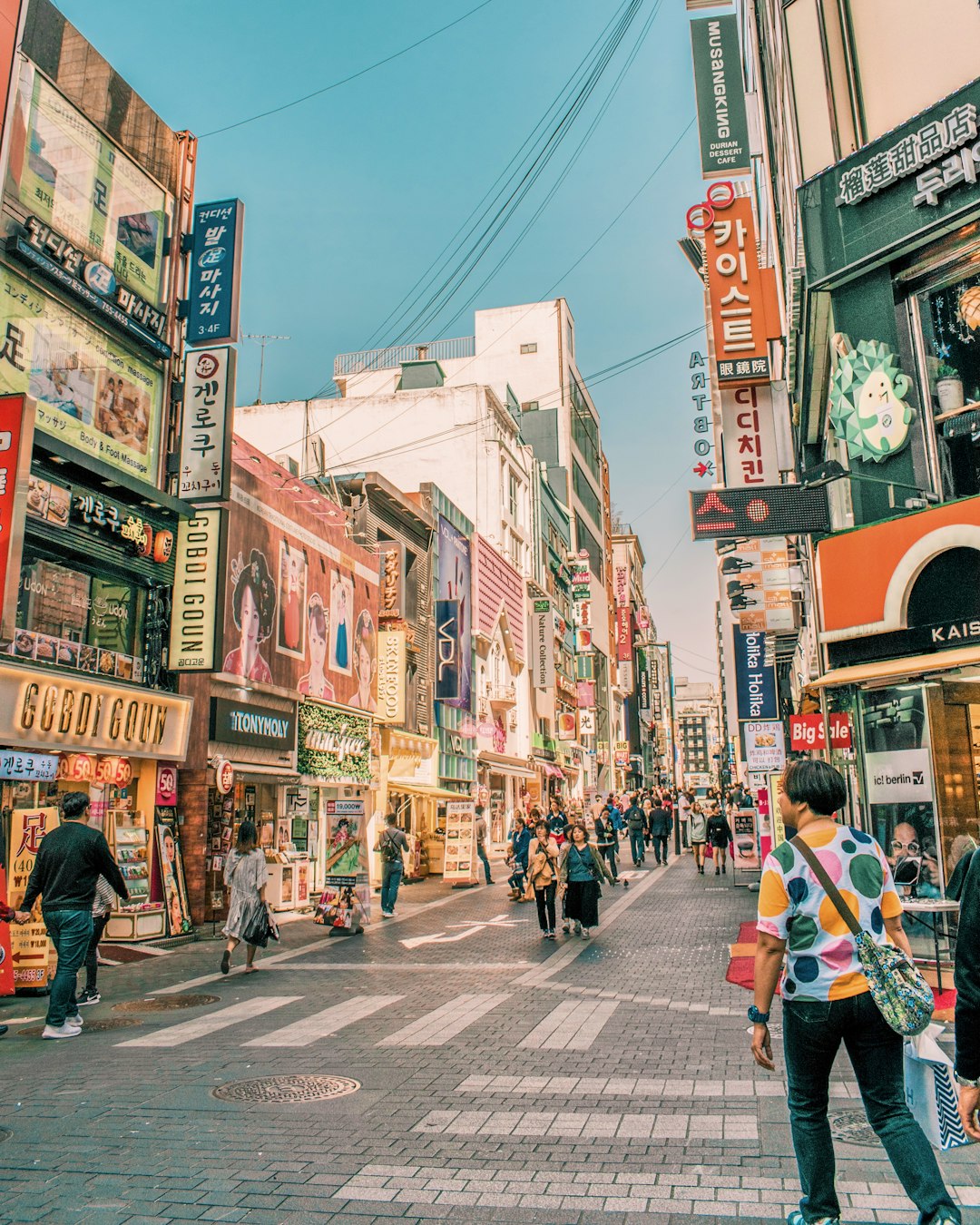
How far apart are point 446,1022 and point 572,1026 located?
3.68ft

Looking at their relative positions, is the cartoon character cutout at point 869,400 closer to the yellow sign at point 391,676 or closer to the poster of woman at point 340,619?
the poster of woman at point 340,619

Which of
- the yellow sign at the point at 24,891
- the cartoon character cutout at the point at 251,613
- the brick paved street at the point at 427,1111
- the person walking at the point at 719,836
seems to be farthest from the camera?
the person walking at the point at 719,836

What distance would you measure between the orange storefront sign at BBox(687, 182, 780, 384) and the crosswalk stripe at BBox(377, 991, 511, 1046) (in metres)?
11.3

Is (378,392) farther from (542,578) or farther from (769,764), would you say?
(769,764)

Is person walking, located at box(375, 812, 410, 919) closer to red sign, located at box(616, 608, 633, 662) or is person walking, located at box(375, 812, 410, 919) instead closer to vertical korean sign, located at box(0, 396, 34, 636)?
vertical korean sign, located at box(0, 396, 34, 636)

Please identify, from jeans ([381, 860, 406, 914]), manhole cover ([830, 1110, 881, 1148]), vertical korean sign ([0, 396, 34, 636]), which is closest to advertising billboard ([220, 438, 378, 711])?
jeans ([381, 860, 406, 914])

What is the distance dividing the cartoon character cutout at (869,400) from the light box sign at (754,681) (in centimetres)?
1705

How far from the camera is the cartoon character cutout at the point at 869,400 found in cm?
1241

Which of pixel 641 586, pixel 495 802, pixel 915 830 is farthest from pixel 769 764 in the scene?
pixel 641 586

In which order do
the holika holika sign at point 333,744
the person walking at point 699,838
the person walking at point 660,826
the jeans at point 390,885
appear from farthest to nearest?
1. the person walking at point 660,826
2. the person walking at point 699,838
3. the holika holika sign at point 333,744
4. the jeans at point 390,885

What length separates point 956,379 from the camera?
39.6 ft

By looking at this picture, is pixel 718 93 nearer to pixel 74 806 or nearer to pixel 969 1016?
pixel 74 806

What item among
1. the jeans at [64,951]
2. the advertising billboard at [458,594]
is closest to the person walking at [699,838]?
the advertising billboard at [458,594]

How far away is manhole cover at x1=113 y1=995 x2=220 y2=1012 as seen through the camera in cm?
992
